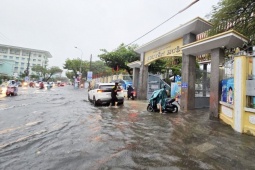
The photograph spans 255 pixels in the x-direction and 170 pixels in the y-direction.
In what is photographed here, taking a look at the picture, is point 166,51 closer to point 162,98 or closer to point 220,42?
point 162,98

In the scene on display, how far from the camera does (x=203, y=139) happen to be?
5.54m

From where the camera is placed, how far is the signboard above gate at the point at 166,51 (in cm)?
1288

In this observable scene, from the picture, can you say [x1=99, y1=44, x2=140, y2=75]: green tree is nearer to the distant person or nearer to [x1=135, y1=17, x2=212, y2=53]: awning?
[x1=135, y1=17, x2=212, y2=53]: awning

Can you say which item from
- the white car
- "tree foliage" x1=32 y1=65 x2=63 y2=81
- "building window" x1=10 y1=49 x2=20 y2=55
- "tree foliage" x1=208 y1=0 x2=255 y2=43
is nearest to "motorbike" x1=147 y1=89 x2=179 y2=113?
the white car

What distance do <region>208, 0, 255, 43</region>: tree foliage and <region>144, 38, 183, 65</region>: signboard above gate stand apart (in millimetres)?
2239

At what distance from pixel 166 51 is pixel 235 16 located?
5048 millimetres

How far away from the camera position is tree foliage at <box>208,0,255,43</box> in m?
9.77

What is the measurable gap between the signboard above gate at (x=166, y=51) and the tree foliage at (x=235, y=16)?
7.34 feet

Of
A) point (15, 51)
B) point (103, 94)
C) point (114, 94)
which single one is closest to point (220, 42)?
point (114, 94)

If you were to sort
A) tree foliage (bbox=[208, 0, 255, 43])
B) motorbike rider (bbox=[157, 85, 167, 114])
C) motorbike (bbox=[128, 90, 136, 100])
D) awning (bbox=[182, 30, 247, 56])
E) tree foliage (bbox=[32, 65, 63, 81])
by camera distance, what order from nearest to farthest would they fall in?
awning (bbox=[182, 30, 247, 56]) → tree foliage (bbox=[208, 0, 255, 43]) → motorbike rider (bbox=[157, 85, 167, 114]) → motorbike (bbox=[128, 90, 136, 100]) → tree foliage (bbox=[32, 65, 63, 81])

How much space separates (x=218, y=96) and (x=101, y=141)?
250 inches

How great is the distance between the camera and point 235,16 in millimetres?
10367

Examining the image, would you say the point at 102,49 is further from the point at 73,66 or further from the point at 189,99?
the point at 73,66

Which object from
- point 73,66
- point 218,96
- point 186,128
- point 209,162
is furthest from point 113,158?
point 73,66
